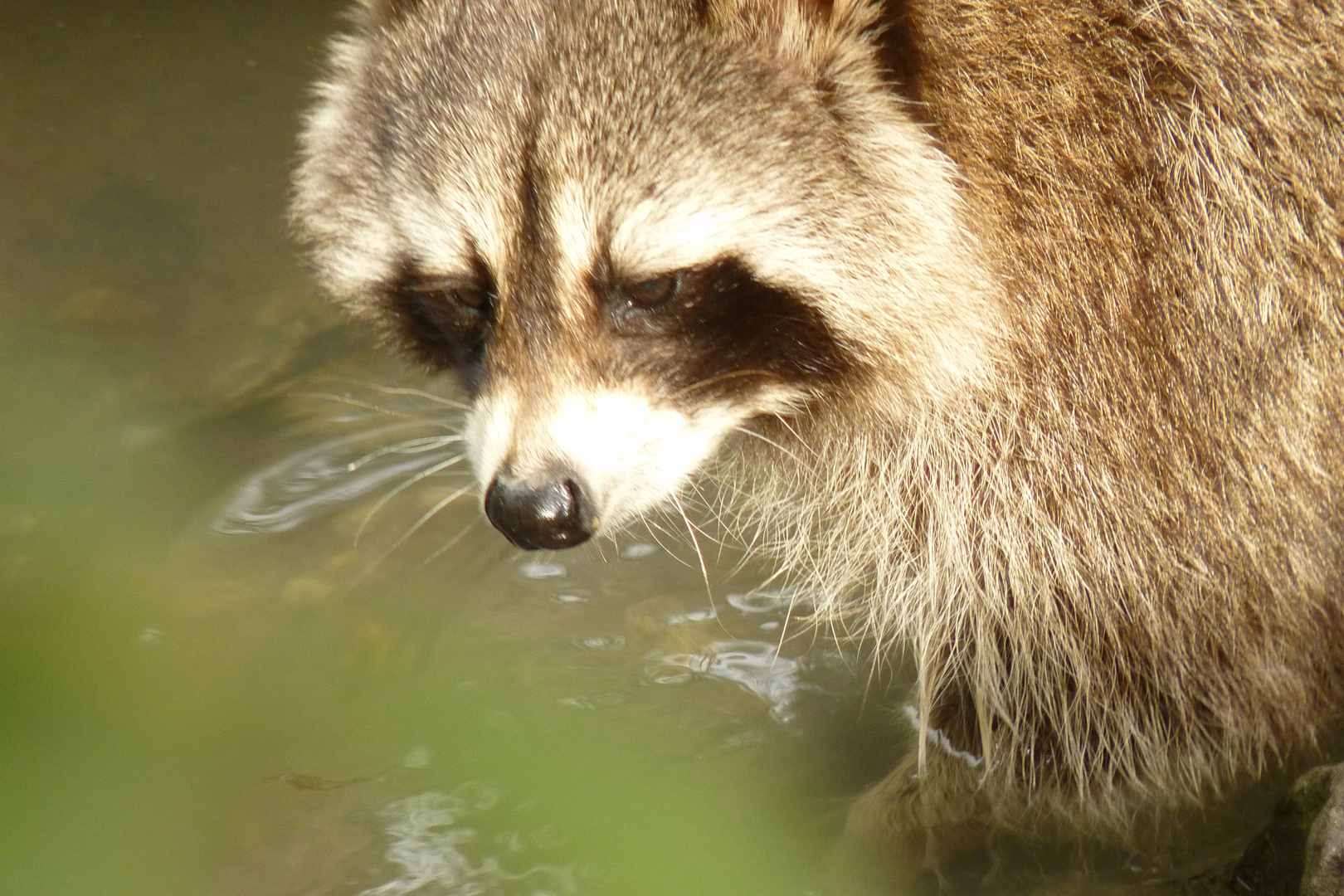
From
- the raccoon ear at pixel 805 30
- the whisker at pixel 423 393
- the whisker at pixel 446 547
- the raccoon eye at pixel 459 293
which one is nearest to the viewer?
the raccoon ear at pixel 805 30

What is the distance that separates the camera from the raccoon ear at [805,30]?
175 cm

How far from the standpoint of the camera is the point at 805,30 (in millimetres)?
1763

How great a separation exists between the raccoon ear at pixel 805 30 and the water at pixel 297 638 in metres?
0.86

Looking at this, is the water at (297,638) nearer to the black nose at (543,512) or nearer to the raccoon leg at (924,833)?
the raccoon leg at (924,833)

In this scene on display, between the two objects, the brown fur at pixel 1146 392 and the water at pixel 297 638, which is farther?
the water at pixel 297 638

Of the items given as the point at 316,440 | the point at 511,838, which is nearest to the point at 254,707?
the point at 511,838

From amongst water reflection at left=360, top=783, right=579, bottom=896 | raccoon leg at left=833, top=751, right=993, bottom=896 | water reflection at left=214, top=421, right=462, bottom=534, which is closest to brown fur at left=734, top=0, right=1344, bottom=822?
raccoon leg at left=833, top=751, right=993, bottom=896

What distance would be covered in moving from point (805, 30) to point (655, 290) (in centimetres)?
37

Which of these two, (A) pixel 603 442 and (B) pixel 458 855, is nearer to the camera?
(A) pixel 603 442

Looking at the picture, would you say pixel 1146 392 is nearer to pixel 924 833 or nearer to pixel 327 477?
pixel 924 833

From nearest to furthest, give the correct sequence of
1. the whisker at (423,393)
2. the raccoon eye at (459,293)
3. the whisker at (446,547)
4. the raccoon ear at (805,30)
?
1. the raccoon ear at (805,30)
2. the raccoon eye at (459,293)
3. the whisker at (423,393)
4. the whisker at (446,547)

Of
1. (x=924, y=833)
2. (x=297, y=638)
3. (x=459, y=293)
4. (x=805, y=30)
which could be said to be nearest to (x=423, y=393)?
(x=459, y=293)

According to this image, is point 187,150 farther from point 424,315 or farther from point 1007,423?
point 1007,423

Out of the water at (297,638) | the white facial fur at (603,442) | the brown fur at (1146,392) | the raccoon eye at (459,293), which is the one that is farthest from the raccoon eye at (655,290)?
the water at (297,638)
